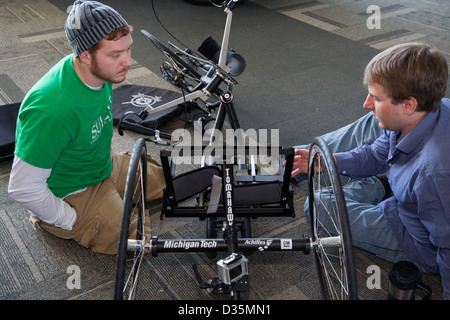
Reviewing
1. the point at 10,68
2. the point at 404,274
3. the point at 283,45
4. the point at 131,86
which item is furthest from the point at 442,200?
the point at 10,68

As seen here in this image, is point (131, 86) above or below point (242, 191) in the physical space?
below

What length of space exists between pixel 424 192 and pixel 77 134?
1120mm

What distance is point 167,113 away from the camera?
267cm

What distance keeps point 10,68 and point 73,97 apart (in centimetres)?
197

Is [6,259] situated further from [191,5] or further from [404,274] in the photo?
[191,5]

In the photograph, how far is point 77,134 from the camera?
1.66 meters

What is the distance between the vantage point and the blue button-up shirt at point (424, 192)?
153cm

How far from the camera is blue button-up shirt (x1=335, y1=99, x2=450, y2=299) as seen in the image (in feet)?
5.01

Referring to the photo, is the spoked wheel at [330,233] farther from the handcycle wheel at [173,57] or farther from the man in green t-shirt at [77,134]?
the handcycle wheel at [173,57]

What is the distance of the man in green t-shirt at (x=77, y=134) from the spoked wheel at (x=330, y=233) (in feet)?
2.30

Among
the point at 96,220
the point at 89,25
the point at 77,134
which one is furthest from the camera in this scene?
the point at 96,220
